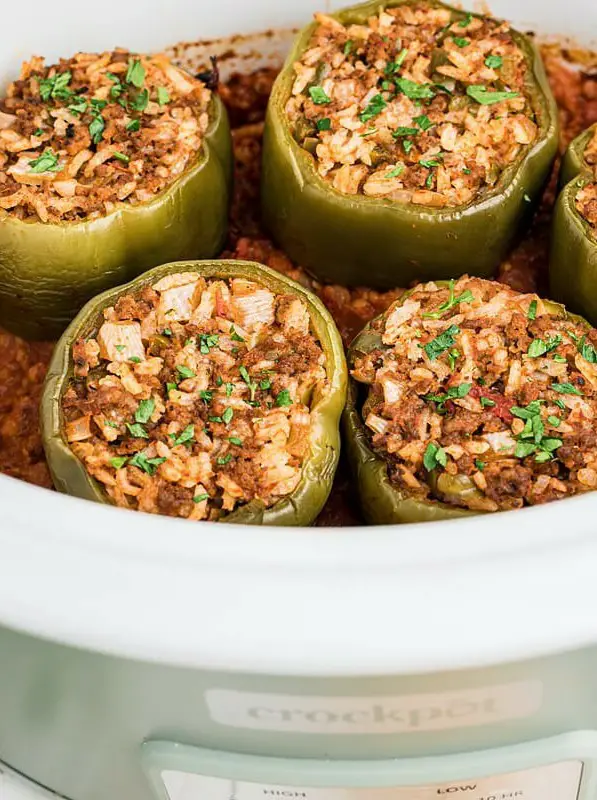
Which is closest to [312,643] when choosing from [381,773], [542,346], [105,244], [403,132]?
[381,773]

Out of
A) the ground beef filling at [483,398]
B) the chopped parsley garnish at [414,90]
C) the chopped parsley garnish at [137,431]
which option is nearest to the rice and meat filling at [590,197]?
the ground beef filling at [483,398]

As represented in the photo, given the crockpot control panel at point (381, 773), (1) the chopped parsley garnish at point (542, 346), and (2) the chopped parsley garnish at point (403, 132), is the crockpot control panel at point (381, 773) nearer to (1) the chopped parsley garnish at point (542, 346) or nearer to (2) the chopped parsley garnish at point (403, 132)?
(1) the chopped parsley garnish at point (542, 346)

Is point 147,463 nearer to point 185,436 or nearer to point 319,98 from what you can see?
point 185,436

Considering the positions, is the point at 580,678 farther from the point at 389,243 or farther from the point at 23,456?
the point at 23,456

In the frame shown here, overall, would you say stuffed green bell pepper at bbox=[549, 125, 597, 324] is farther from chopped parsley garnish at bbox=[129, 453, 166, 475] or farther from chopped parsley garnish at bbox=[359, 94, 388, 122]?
chopped parsley garnish at bbox=[129, 453, 166, 475]

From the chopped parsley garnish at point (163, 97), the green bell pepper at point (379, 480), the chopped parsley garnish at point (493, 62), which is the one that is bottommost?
the green bell pepper at point (379, 480)

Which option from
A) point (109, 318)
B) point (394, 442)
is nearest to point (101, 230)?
point (109, 318)
